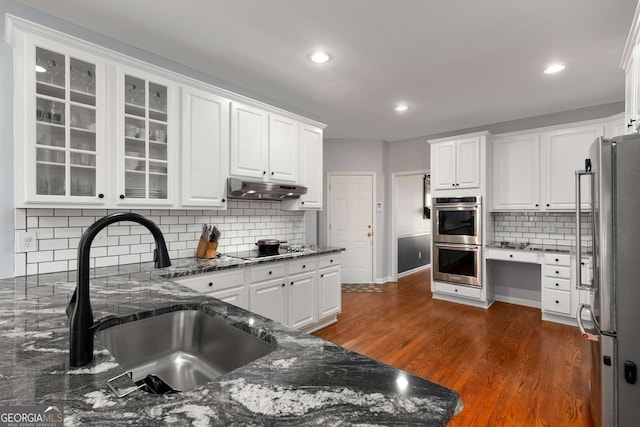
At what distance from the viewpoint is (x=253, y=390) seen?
27.6 inches

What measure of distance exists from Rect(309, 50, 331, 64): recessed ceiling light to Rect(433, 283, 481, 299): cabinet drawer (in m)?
3.53

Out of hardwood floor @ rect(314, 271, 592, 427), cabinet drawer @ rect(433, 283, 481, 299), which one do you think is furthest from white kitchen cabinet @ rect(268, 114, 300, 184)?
cabinet drawer @ rect(433, 283, 481, 299)

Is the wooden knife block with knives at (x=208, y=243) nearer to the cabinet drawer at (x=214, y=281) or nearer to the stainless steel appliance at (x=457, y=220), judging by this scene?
the cabinet drawer at (x=214, y=281)

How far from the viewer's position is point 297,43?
8.31ft

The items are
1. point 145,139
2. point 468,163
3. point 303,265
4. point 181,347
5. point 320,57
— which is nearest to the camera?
point 181,347

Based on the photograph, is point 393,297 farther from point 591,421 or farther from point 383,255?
point 591,421

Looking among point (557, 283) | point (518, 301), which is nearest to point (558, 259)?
point (557, 283)

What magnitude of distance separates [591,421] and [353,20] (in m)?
3.09

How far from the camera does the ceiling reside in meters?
2.12

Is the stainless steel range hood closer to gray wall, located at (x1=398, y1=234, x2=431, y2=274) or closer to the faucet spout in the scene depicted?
the faucet spout

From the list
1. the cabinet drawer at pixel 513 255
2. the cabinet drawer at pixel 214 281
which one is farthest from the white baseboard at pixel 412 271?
the cabinet drawer at pixel 214 281

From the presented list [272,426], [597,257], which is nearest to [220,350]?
[272,426]

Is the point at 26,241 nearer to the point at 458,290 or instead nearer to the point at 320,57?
the point at 320,57

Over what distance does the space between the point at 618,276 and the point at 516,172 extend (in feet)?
10.2
